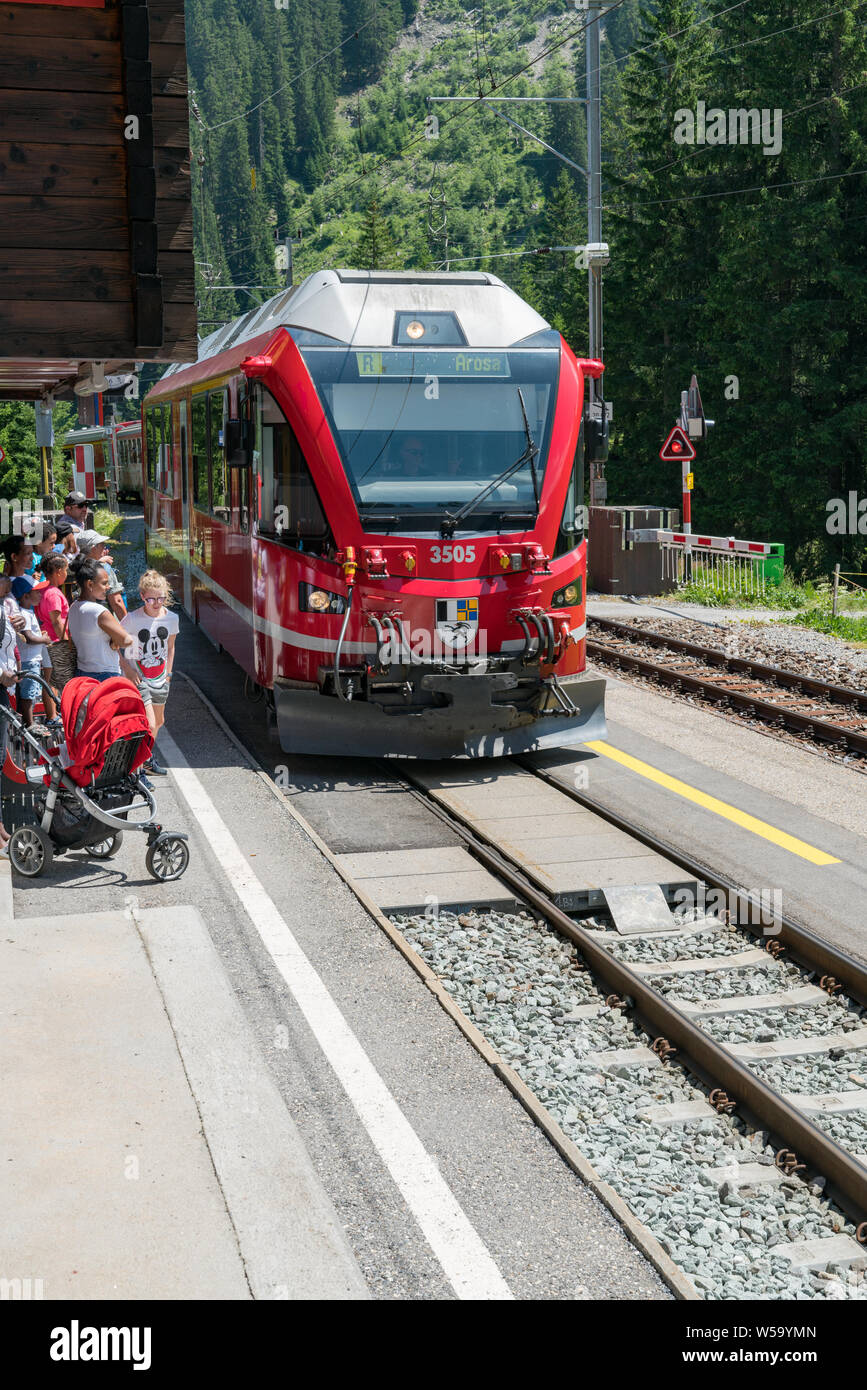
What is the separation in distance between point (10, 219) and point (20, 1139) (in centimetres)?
461

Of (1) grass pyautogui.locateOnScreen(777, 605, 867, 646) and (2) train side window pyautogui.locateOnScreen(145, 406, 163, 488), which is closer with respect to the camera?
(1) grass pyautogui.locateOnScreen(777, 605, 867, 646)

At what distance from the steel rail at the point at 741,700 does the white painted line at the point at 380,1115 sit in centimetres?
605

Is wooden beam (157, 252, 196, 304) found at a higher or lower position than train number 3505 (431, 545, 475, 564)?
higher

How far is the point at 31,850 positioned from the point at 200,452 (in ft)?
28.4

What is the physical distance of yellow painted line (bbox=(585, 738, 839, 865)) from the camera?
9.83 m

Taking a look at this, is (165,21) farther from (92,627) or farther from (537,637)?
(537,637)

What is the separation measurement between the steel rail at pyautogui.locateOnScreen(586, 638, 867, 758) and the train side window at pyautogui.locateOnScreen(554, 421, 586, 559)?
9.82 feet

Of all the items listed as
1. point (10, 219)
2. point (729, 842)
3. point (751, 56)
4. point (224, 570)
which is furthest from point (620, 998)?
point (751, 56)

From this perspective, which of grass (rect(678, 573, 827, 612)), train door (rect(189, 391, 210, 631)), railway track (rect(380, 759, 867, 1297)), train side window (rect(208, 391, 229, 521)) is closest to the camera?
railway track (rect(380, 759, 867, 1297))

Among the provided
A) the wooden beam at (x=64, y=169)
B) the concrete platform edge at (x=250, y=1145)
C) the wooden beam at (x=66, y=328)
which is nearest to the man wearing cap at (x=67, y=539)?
the wooden beam at (x=66, y=328)

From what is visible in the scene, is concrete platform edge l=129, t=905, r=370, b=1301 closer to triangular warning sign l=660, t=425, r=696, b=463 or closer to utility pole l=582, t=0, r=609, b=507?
utility pole l=582, t=0, r=609, b=507

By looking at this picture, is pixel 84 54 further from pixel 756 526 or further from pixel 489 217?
pixel 489 217

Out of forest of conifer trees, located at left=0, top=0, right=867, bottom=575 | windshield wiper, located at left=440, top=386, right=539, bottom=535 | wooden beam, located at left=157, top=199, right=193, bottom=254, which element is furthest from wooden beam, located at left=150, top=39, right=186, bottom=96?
forest of conifer trees, located at left=0, top=0, right=867, bottom=575

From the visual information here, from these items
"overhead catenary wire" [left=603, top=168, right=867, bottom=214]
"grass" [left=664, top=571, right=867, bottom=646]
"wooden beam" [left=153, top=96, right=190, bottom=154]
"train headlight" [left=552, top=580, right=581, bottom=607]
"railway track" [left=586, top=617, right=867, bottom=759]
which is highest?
"overhead catenary wire" [left=603, top=168, right=867, bottom=214]
